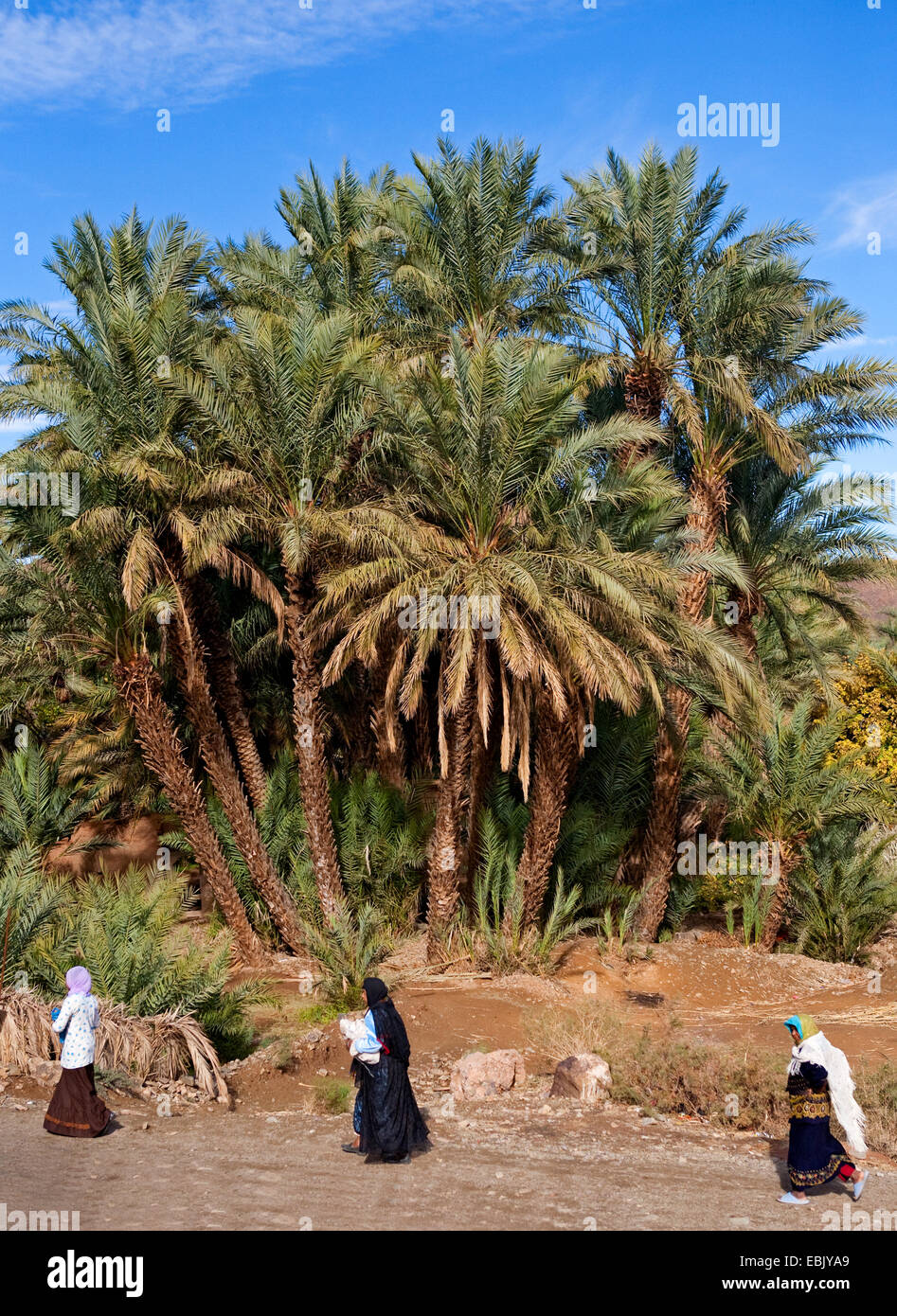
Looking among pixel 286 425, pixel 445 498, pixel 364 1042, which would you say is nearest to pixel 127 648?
pixel 286 425

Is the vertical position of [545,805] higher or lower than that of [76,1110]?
higher

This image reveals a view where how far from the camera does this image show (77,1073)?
8.40 m

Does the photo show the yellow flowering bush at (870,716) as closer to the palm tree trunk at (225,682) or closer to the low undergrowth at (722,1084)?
the palm tree trunk at (225,682)

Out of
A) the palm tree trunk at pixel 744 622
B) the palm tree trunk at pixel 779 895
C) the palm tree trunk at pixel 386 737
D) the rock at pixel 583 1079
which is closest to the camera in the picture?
the rock at pixel 583 1079

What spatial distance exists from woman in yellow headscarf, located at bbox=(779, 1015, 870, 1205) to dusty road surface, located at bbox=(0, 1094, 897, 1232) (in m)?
0.18

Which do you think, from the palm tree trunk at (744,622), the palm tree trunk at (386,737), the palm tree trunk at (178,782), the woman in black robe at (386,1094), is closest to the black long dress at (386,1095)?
the woman in black robe at (386,1094)

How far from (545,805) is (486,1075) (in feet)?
17.8

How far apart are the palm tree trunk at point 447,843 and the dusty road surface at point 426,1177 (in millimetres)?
5753

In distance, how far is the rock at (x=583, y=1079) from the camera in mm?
10047

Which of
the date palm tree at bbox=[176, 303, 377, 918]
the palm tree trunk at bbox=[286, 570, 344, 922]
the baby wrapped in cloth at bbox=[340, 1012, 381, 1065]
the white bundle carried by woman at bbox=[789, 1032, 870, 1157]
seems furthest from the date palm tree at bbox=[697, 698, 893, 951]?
the baby wrapped in cloth at bbox=[340, 1012, 381, 1065]

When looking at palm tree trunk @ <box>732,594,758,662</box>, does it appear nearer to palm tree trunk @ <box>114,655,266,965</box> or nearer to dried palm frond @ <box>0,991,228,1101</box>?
palm tree trunk @ <box>114,655,266,965</box>

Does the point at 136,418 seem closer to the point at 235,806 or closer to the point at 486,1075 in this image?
the point at 235,806
